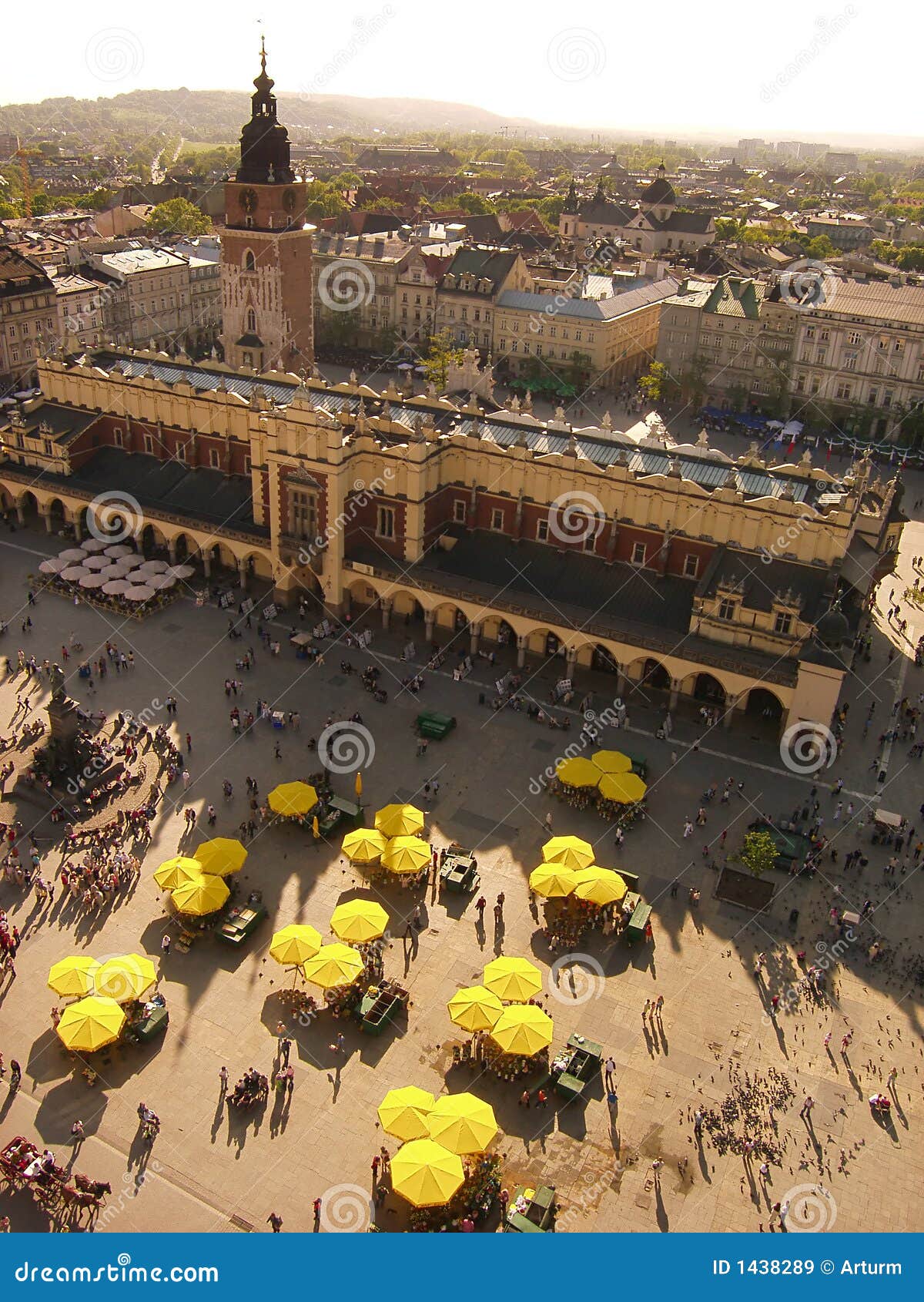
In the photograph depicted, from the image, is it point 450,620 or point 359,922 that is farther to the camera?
point 450,620

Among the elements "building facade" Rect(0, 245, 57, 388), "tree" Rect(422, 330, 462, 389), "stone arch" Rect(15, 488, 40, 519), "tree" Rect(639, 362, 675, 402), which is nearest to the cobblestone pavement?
"stone arch" Rect(15, 488, 40, 519)

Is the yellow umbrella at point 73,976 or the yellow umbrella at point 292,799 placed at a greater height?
the yellow umbrella at point 73,976

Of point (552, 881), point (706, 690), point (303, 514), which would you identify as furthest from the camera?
point (303, 514)

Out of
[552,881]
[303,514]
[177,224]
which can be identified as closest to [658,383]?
[303,514]

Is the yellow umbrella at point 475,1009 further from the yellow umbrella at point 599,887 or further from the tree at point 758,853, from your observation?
the tree at point 758,853

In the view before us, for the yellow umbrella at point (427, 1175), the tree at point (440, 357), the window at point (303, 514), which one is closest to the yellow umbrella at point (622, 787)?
the yellow umbrella at point (427, 1175)

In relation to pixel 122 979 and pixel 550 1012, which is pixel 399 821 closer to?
pixel 550 1012
